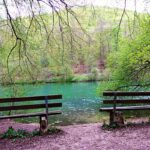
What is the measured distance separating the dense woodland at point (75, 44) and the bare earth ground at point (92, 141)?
1.53 metres

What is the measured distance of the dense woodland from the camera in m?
3.45

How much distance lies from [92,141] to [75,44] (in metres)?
3.87

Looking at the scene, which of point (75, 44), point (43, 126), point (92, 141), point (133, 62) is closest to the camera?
point (75, 44)

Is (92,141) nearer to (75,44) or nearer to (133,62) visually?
(75,44)

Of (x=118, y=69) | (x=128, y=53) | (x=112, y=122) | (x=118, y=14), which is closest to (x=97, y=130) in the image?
(x=112, y=122)

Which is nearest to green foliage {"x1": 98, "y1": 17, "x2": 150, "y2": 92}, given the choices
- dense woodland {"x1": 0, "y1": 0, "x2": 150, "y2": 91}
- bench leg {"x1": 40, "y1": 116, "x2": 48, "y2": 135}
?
dense woodland {"x1": 0, "y1": 0, "x2": 150, "y2": 91}

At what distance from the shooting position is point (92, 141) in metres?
7.13

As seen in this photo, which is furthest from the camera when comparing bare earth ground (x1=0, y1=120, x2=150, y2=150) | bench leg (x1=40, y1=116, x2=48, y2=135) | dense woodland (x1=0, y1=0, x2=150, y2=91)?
bench leg (x1=40, y1=116, x2=48, y2=135)

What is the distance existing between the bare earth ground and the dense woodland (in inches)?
60.3

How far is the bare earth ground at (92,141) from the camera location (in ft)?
21.6

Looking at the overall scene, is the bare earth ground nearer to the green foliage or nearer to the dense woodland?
the dense woodland

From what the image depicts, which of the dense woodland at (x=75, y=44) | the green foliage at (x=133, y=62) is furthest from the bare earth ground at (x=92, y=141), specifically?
the green foliage at (x=133, y=62)

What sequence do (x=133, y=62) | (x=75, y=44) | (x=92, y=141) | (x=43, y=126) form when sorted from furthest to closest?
(x=133, y=62) < (x=43, y=126) < (x=92, y=141) < (x=75, y=44)

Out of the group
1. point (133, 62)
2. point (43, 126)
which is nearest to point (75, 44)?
point (43, 126)
